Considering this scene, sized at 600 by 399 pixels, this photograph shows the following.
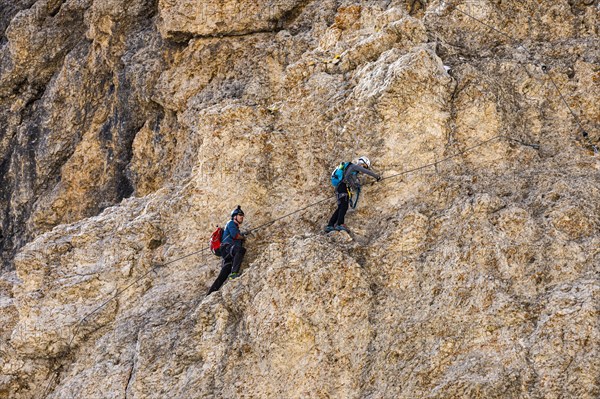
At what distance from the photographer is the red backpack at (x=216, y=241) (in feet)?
53.8

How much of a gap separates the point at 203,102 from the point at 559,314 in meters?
11.5

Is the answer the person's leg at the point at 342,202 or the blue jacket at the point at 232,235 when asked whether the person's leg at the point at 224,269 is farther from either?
the person's leg at the point at 342,202

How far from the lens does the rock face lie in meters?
13.3

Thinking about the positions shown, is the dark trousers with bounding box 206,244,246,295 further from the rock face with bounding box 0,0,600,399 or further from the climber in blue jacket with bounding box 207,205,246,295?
the rock face with bounding box 0,0,600,399

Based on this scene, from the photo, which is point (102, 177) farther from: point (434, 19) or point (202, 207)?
point (434, 19)

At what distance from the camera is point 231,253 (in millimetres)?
16094

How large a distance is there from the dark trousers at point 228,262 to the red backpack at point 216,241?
20 cm

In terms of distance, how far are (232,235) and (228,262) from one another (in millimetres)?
525

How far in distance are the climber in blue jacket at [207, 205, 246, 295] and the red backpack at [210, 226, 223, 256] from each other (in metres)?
0.11

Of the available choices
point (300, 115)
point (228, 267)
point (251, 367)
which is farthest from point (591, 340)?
point (300, 115)

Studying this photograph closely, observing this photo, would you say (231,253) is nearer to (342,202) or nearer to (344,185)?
(342,202)

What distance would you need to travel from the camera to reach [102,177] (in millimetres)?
23703

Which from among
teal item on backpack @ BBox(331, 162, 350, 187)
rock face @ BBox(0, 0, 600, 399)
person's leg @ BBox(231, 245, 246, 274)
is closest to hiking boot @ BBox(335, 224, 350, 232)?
rock face @ BBox(0, 0, 600, 399)

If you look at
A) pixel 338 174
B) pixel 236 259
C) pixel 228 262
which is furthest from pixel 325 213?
pixel 228 262
